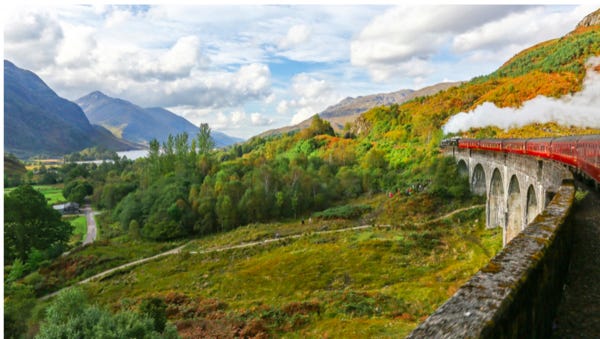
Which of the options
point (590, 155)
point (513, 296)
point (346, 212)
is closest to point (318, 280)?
point (590, 155)

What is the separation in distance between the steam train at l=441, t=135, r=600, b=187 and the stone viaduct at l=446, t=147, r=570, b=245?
94cm

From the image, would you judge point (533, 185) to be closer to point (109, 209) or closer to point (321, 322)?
point (321, 322)

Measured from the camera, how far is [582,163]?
16125mm

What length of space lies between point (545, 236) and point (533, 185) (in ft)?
57.0

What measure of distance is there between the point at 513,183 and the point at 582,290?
2399cm

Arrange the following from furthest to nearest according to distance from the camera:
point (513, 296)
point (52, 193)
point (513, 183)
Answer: point (52, 193) → point (513, 183) → point (513, 296)

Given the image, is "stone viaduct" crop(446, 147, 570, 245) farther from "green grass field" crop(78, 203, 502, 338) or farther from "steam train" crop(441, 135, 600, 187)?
"green grass field" crop(78, 203, 502, 338)

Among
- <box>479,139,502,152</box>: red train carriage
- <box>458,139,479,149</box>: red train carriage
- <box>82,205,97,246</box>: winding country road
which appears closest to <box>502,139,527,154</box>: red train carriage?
<box>479,139,502,152</box>: red train carriage

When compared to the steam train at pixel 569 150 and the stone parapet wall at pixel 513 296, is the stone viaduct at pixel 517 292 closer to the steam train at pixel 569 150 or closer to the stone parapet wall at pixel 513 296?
the stone parapet wall at pixel 513 296

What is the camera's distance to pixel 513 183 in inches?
1064

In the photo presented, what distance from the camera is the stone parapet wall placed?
3.20 meters

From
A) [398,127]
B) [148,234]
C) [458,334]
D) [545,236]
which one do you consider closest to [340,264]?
[545,236]

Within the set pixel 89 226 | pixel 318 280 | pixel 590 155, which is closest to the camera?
pixel 590 155

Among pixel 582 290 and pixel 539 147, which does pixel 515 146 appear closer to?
pixel 539 147
